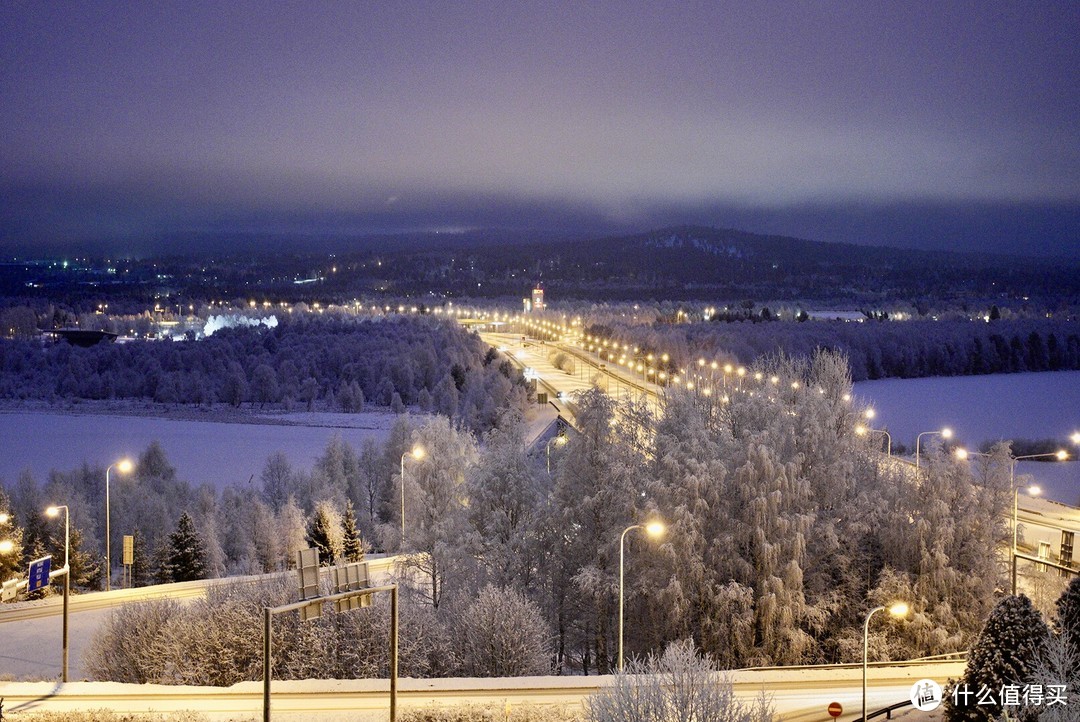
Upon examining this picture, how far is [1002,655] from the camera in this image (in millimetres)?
15242

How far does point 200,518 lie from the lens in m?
51.2

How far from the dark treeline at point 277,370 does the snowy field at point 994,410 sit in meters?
33.5

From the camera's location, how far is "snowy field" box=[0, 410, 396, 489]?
223 ft

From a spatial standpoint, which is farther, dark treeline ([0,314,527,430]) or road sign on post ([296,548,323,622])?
dark treeline ([0,314,527,430])

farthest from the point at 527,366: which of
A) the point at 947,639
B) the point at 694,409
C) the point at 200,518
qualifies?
the point at 947,639

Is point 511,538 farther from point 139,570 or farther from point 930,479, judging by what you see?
point 139,570

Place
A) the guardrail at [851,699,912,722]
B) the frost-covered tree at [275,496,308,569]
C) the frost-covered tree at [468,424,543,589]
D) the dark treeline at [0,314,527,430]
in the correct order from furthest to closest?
the dark treeline at [0,314,527,430], the frost-covered tree at [275,496,308,569], the frost-covered tree at [468,424,543,589], the guardrail at [851,699,912,722]

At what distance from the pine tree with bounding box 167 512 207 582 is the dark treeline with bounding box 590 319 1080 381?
64.9m

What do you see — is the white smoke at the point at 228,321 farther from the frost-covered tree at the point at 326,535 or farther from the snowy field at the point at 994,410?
the frost-covered tree at the point at 326,535

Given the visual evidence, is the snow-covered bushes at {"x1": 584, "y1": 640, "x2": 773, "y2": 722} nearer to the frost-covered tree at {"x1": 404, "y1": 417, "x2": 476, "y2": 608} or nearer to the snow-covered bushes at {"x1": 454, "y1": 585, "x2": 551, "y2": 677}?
the snow-covered bushes at {"x1": 454, "y1": 585, "x2": 551, "y2": 677}

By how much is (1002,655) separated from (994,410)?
7297cm

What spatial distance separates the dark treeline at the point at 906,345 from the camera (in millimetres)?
105812

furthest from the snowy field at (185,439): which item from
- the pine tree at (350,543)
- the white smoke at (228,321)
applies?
the white smoke at (228,321)

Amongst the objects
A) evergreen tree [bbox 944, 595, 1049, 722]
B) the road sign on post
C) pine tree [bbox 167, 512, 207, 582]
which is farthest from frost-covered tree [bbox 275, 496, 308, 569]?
evergreen tree [bbox 944, 595, 1049, 722]
